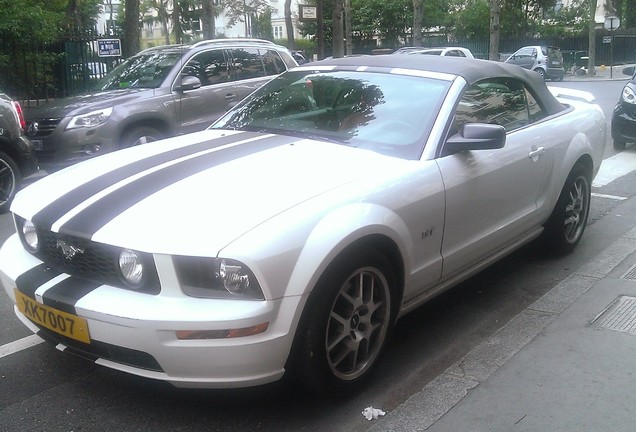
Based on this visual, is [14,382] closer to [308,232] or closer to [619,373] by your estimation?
[308,232]

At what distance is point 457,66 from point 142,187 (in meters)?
2.24

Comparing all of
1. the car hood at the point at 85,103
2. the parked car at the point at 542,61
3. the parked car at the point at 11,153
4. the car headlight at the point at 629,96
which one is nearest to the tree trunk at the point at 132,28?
the car hood at the point at 85,103

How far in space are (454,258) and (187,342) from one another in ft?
5.98

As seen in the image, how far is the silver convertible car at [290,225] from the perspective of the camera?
3033 mm

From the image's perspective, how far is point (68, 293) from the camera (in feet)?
10.5

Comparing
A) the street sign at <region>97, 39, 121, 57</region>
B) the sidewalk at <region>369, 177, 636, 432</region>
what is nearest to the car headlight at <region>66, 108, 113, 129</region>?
the sidewalk at <region>369, 177, 636, 432</region>

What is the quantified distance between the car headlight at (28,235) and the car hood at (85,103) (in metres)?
4.99

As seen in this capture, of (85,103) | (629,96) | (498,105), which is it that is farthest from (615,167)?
(85,103)

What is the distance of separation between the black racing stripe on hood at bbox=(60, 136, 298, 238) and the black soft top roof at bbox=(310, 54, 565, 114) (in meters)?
1.01

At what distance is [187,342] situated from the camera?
299 centimetres

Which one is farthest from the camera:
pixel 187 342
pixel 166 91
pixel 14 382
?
pixel 166 91

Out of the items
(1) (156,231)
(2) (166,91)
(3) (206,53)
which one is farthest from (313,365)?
(3) (206,53)

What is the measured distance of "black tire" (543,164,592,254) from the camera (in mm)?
5523

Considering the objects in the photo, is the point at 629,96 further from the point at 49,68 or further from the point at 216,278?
the point at 49,68
